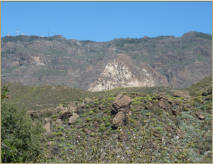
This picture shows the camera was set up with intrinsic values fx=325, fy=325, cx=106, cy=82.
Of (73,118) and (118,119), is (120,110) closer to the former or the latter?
(118,119)

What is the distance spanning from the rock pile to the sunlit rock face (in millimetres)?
146816

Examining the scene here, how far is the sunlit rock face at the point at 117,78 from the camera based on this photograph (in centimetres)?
17838

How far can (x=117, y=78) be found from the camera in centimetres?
18412

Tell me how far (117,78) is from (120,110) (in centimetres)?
15759

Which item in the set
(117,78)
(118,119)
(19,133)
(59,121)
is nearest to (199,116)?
(118,119)

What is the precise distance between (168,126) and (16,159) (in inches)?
429

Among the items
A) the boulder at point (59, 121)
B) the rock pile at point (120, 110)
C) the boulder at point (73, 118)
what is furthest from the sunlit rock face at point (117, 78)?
the rock pile at point (120, 110)

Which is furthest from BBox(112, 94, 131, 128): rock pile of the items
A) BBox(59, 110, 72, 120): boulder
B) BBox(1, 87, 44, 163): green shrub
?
BBox(1, 87, 44, 163): green shrub

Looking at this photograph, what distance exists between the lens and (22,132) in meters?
21.1

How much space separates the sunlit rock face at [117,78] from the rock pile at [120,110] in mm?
146816

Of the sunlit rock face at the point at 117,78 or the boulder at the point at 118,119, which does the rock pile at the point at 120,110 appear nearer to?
the boulder at the point at 118,119

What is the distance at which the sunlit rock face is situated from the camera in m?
178

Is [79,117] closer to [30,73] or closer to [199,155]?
[199,155]

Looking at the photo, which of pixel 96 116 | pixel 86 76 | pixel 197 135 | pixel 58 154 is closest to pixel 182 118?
pixel 197 135
